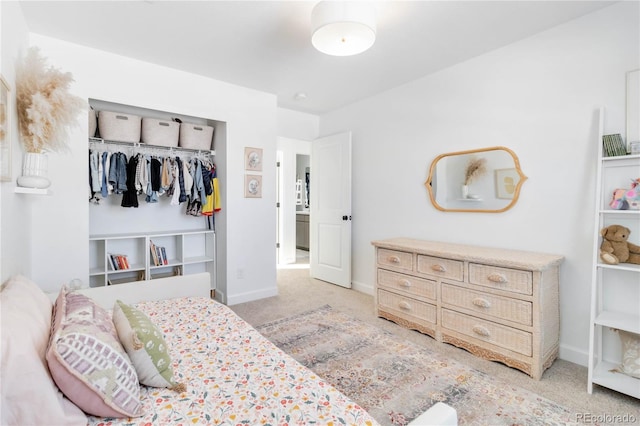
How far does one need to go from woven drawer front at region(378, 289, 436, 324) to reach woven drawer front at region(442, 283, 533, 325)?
0.65 feet

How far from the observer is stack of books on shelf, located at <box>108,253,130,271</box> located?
3125 millimetres

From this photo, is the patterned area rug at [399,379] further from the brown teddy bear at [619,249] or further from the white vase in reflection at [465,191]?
the white vase in reflection at [465,191]

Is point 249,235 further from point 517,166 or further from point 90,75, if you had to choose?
point 517,166

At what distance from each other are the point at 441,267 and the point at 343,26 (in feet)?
6.43

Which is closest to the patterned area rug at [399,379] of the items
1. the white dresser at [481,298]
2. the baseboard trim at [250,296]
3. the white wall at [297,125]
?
the white dresser at [481,298]

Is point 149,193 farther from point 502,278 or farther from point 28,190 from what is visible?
point 502,278

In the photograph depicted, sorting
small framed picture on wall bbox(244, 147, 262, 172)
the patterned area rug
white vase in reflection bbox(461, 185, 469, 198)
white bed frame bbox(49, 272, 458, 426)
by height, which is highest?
small framed picture on wall bbox(244, 147, 262, 172)

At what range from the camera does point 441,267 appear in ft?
8.61

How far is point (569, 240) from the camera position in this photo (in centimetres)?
236

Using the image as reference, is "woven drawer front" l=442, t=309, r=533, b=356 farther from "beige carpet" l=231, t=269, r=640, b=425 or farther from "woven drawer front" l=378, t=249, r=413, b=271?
"woven drawer front" l=378, t=249, r=413, b=271

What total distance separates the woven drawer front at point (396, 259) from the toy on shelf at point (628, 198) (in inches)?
56.8

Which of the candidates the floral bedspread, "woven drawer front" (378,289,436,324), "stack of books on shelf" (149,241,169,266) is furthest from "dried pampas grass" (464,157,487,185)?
"stack of books on shelf" (149,241,169,266)

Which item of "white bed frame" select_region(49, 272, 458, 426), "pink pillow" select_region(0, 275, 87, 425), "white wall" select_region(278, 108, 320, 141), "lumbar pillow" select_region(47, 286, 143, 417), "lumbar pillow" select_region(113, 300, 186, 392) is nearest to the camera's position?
"pink pillow" select_region(0, 275, 87, 425)

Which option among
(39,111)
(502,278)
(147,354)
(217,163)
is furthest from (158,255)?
(502,278)
